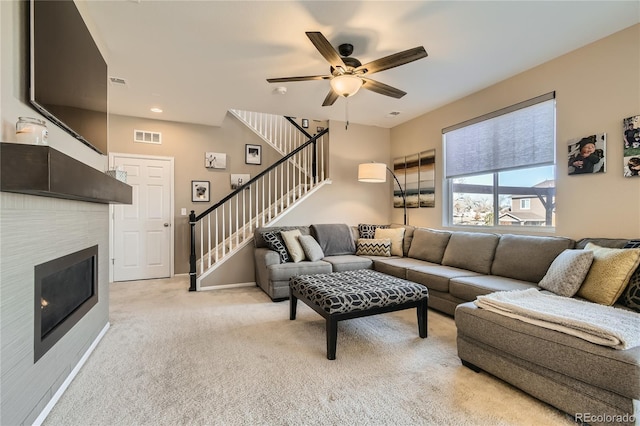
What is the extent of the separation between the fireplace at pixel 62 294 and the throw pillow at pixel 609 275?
352 cm

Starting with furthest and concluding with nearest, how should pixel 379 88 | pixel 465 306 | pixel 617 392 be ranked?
1. pixel 379 88
2. pixel 465 306
3. pixel 617 392

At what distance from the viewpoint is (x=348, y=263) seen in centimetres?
402

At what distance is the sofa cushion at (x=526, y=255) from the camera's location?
2.76m

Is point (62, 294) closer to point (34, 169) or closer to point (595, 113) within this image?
point (34, 169)

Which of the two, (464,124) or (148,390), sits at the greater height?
(464,124)

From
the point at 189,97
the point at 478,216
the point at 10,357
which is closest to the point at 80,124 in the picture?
the point at 10,357

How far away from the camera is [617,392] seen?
1.41 m

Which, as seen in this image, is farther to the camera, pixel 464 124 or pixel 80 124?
pixel 464 124

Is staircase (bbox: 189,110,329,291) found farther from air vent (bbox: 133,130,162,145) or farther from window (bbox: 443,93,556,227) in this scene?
window (bbox: 443,93,556,227)

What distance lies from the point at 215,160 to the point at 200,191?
0.60 meters

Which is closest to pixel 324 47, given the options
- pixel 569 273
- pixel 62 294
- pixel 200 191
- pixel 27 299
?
pixel 27 299

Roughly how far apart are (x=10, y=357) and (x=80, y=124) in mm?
1473

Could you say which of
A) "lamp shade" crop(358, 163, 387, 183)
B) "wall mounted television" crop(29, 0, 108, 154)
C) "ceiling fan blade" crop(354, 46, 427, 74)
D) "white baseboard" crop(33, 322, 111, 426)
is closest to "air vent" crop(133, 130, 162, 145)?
"wall mounted television" crop(29, 0, 108, 154)

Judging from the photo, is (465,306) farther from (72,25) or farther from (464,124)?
(72,25)
